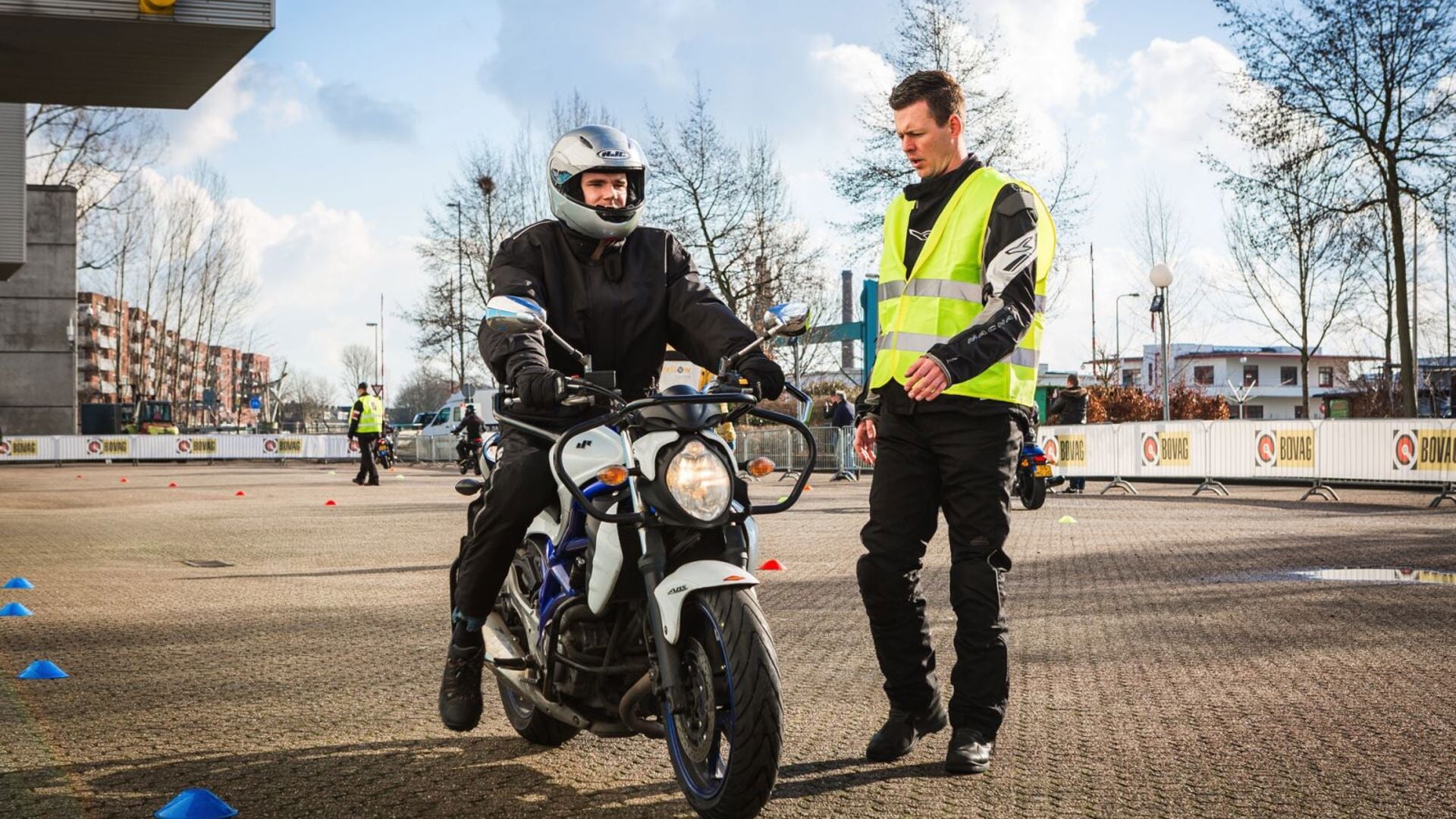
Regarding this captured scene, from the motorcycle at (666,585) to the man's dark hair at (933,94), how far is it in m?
1.01

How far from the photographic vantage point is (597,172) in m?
4.20

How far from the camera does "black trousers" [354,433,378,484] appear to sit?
85.1ft

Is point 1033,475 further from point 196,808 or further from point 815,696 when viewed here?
point 196,808

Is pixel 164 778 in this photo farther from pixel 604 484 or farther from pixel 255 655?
pixel 255 655

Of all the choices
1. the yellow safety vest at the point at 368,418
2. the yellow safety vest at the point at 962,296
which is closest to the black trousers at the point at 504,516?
the yellow safety vest at the point at 962,296

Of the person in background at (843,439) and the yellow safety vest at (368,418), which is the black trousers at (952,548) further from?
the person in background at (843,439)

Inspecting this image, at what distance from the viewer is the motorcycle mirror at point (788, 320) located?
3826mm

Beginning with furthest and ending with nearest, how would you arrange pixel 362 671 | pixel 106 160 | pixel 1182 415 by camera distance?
pixel 106 160
pixel 1182 415
pixel 362 671

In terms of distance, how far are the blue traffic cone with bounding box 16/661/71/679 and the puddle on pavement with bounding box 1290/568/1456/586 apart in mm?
7239

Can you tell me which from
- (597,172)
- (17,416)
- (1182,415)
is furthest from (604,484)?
(17,416)

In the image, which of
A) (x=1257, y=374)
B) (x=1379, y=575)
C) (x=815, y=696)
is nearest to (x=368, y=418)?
(x=1379, y=575)

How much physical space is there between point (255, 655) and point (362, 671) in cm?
77

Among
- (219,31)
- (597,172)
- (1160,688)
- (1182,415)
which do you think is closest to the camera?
(597,172)

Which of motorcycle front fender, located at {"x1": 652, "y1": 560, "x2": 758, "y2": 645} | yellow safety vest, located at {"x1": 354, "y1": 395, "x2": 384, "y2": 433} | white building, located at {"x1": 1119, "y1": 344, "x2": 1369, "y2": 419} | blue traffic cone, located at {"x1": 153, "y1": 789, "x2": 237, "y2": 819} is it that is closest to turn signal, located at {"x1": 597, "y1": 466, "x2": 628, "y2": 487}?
motorcycle front fender, located at {"x1": 652, "y1": 560, "x2": 758, "y2": 645}
